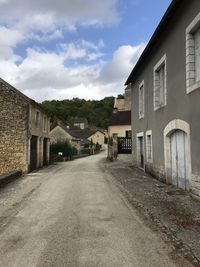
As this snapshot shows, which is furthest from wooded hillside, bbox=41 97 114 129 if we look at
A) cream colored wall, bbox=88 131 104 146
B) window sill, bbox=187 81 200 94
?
window sill, bbox=187 81 200 94

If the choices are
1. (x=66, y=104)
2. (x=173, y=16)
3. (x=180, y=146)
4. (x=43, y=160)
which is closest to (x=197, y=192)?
(x=180, y=146)

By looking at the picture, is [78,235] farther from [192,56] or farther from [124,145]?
[124,145]

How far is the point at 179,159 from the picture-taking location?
1190 centimetres

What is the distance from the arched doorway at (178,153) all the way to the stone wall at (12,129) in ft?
36.1

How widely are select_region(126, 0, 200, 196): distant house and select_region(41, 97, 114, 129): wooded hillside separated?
9610 cm

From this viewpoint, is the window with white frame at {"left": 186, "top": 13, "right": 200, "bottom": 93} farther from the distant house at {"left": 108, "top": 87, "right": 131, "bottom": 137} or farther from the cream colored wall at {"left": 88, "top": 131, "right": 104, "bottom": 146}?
the cream colored wall at {"left": 88, "top": 131, "right": 104, "bottom": 146}

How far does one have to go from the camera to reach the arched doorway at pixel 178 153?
35.7 ft

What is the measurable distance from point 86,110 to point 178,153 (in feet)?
358

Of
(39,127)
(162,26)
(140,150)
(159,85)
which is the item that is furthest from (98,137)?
(162,26)

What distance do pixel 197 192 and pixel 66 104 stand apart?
370 ft

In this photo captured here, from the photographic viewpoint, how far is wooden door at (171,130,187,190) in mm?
11336

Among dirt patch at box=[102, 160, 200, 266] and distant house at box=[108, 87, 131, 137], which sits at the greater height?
distant house at box=[108, 87, 131, 137]

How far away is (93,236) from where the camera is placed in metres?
6.23

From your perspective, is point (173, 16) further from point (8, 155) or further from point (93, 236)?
point (8, 155)
